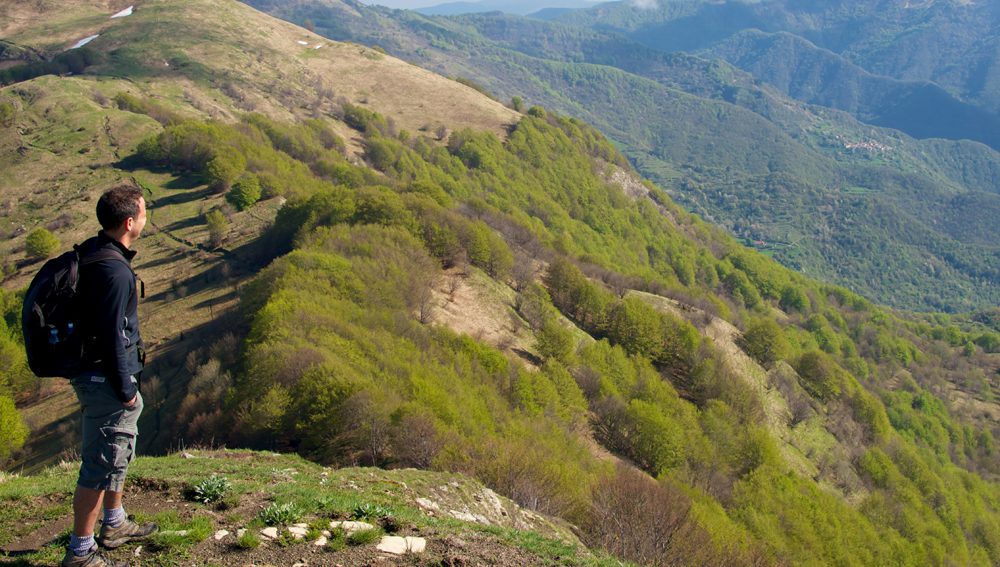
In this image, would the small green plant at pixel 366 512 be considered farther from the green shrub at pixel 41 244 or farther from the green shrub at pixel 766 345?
the green shrub at pixel 766 345

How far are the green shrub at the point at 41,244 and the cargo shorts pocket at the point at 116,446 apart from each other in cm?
5203

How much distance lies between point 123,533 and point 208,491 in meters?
2.14

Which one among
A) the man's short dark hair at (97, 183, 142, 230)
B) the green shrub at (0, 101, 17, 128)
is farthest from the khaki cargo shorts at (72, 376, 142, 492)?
the green shrub at (0, 101, 17, 128)

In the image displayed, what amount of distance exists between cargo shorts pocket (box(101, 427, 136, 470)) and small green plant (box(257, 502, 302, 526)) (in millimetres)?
2497

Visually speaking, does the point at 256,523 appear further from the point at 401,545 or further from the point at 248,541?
the point at 401,545

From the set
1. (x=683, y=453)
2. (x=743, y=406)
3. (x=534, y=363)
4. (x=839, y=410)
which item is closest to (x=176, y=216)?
(x=534, y=363)

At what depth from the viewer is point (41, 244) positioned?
4753cm

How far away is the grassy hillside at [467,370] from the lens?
68.7 ft

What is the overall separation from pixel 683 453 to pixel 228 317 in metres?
32.9

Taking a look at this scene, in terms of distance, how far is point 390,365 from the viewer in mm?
29047

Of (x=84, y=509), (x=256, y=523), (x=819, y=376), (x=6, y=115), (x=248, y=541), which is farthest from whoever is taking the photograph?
A: (x=819, y=376)

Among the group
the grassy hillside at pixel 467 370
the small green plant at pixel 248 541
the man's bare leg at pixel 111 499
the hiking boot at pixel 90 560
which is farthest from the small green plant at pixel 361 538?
the man's bare leg at pixel 111 499

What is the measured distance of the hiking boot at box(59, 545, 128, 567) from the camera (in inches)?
273

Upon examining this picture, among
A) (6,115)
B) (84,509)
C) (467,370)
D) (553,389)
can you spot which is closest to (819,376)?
(553,389)
